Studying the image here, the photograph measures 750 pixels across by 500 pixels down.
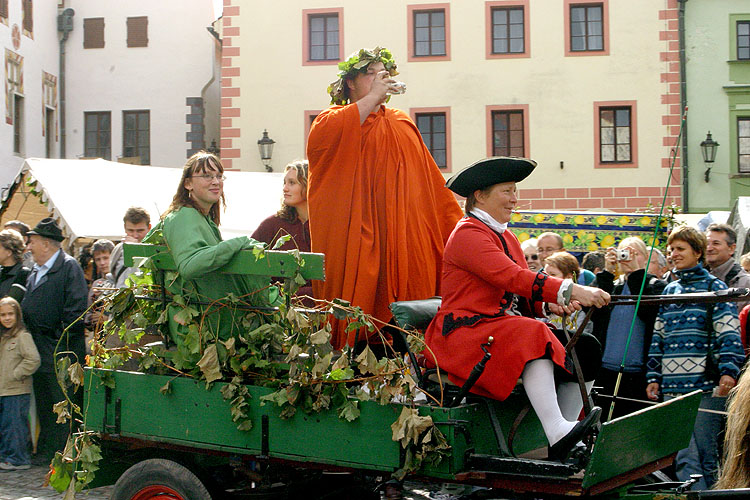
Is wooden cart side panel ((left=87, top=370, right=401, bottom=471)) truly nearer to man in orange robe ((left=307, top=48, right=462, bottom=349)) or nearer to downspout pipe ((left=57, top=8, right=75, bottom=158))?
man in orange robe ((left=307, top=48, right=462, bottom=349))

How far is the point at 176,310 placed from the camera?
4285 millimetres

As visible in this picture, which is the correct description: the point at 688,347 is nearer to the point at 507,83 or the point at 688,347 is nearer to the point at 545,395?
the point at 545,395

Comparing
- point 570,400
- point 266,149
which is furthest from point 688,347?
point 266,149

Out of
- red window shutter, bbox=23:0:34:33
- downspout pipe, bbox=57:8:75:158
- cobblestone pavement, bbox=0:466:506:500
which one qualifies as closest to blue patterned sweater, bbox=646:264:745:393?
cobblestone pavement, bbox=0:466:506:500

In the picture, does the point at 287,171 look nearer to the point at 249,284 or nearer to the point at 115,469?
the point at 249,284

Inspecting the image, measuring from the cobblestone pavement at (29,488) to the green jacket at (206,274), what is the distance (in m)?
2.65

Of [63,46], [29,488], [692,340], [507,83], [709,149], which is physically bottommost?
[29,488]

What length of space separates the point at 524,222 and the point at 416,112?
31.2 feet

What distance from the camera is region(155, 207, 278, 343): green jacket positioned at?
406 centimetres

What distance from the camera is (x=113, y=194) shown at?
12469 mm

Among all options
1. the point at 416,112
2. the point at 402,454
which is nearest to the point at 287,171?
the point at 402,454

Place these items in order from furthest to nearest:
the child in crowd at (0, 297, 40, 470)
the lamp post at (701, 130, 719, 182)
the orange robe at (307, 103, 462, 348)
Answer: the lamp post at (701, 130, 719, 182) → the child in crowd at (0, 297, 40, 470) → the orange robe at (307, 103, 462, 348)

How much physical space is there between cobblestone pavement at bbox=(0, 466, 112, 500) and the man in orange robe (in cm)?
244

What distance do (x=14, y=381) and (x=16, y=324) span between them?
17.7 inches
